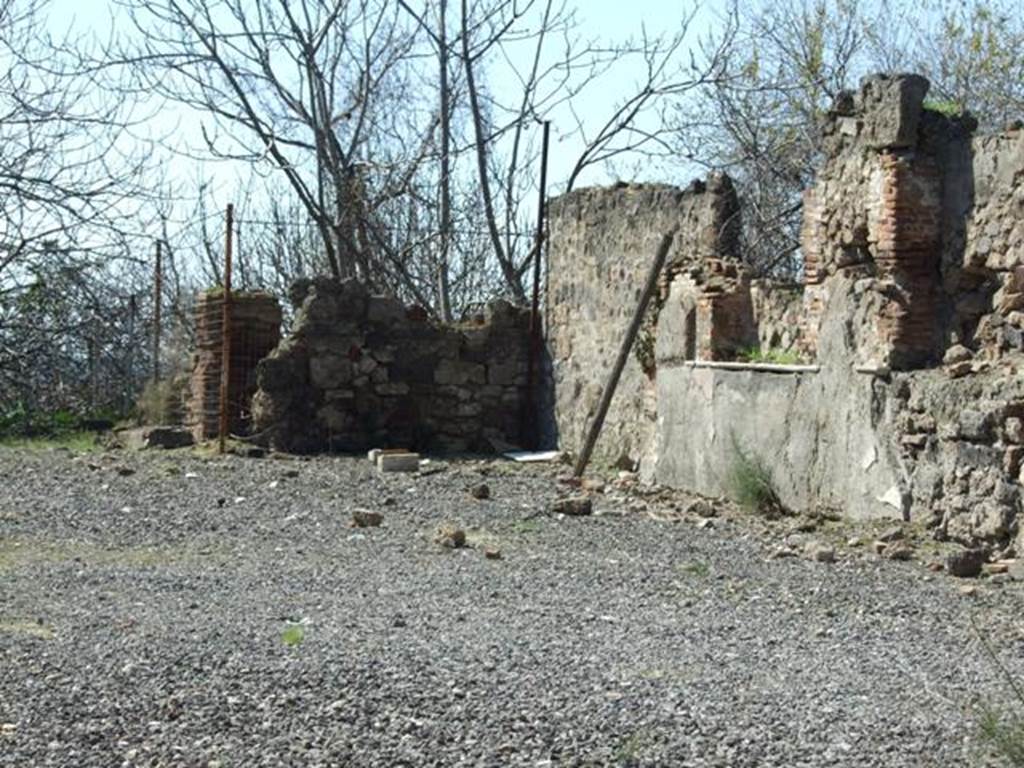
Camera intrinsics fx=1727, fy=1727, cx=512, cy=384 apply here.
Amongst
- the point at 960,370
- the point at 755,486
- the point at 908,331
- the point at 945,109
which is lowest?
the point at 755,486

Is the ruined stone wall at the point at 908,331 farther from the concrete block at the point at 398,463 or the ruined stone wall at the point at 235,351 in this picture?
the ruined stone wall at the point at 235,351

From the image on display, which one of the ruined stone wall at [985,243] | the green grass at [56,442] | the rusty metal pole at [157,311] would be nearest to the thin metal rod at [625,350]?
the ruined stone wall at [985,243]

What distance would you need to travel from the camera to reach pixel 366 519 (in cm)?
1020

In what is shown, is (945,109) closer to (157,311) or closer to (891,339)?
(891,339)

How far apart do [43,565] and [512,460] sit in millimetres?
6553

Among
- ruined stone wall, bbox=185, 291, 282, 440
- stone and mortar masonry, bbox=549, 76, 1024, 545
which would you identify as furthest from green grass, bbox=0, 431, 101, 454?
stone and mortar masonry, bbox=549, 76, 1024, 545

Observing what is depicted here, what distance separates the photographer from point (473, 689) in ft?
18.0

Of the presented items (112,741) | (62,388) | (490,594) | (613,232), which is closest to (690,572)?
(490,594)

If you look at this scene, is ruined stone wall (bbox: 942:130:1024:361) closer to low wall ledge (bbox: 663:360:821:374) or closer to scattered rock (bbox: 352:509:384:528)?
low wall ledge (bbox: 663:360:821:374)

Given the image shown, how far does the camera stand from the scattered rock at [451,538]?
938 centimetres

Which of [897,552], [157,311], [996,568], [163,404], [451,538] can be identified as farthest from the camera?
[157,311]

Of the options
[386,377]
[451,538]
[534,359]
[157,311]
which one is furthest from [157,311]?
[451,538]

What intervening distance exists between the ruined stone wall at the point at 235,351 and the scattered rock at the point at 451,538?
20.4ft

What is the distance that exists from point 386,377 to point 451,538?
6126mm
